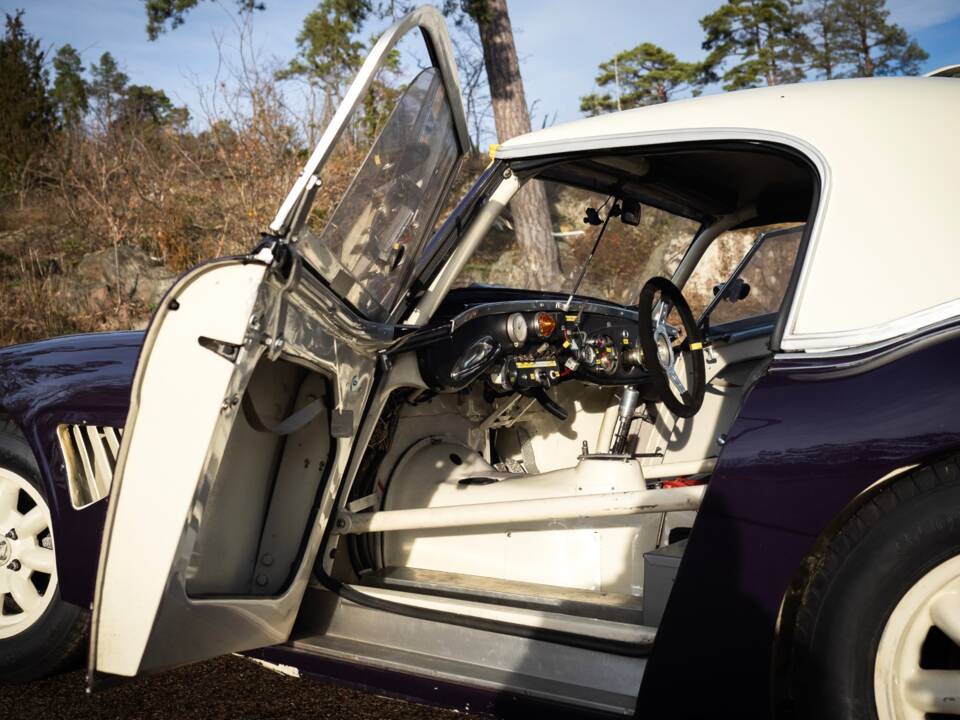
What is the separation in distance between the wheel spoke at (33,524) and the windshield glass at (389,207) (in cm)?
148

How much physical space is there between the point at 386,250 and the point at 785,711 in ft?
5.64

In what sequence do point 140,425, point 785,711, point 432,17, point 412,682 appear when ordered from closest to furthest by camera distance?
point 785,711, point 140,425, point 412,682, point 432,17

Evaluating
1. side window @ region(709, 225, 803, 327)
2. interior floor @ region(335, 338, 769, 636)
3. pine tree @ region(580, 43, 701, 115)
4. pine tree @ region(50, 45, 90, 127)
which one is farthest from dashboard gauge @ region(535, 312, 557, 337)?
pine tree @ region(580, 43, 701, 115)

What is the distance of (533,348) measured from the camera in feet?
10.9

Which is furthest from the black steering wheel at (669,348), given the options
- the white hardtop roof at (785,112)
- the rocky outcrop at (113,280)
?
the rocky outcrop at (113,280)

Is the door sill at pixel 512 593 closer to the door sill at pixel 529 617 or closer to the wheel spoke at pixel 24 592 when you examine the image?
the door sill at pixel 529 617

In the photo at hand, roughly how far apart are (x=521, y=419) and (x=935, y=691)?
2.31 meters

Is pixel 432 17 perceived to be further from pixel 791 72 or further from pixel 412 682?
pixel 791 72

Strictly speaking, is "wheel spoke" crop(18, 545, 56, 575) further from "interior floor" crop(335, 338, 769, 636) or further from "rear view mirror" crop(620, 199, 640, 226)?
"rear view mirror" crop(620, 199, 640, 226)

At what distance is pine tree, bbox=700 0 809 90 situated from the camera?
82.4ft

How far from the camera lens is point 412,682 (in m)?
2.63

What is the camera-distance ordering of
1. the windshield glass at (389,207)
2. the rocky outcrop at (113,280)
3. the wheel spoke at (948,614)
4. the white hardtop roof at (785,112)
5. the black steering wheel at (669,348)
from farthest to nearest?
the rocky outcrop at (113,280) < the black steering wheel at (669,348) < the windshield glass at (389,207) < the white hardtop roof at (785,112) < the wheel spoke at (948,614)

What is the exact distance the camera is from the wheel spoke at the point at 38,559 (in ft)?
10.4

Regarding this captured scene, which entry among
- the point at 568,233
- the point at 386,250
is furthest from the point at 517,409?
the point at 386,250
